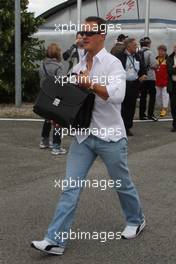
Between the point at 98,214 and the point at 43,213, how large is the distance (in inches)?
22.5

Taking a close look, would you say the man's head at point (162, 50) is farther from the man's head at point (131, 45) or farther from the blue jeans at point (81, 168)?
the blue jeans at point (81, 168)

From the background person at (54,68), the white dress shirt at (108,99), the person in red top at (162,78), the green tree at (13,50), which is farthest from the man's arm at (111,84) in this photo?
the green tree at (13,50)

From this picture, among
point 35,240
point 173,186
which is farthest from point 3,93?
point 35,240

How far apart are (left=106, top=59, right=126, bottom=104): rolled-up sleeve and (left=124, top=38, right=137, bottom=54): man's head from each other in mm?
6042

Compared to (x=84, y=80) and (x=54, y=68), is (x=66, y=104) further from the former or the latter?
(x=54, y=68)

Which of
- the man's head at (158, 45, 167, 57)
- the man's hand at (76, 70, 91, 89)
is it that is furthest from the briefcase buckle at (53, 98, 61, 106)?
the man's head at (158, 45, 167, 57)

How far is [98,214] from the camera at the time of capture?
235 inches

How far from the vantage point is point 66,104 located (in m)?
4.65

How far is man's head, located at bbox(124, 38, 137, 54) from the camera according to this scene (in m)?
10.6

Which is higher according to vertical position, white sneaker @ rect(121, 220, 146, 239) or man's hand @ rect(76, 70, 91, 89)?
man's hand @ rect(76, 70, 91, 89)

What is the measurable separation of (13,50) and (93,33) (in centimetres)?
1187

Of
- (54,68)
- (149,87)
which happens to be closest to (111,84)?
(54,68)

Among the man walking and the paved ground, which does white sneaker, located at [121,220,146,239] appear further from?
the man walking

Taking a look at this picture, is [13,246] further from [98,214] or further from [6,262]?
[98,214]
